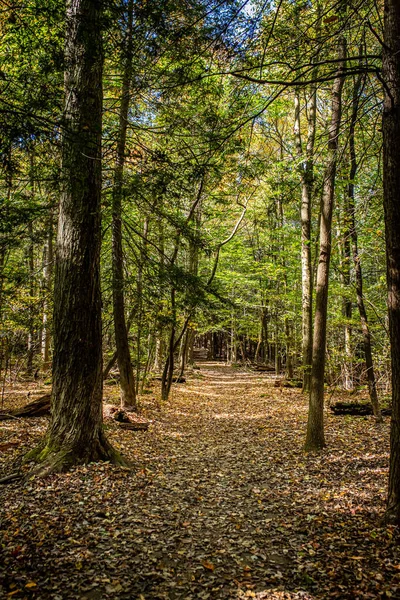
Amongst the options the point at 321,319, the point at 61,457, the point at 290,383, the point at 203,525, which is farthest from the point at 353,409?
the point at 61,457

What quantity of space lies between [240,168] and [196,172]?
7.61ft

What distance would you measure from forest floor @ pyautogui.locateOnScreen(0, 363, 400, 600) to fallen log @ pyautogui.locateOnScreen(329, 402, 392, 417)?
2.33 meters

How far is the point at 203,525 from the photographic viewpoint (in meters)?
4.42

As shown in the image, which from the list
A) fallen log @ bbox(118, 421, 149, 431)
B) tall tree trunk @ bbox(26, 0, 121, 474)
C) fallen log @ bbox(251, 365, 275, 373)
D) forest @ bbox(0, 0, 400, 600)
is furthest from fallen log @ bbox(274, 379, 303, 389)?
tall tree trunk @ bbox(26, 0, 121, 474)

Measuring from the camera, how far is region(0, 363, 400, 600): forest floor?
126 inches

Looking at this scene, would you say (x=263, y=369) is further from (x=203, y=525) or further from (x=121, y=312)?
(x=203, y=525)

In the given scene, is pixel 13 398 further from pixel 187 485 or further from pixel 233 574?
pixel 233 574

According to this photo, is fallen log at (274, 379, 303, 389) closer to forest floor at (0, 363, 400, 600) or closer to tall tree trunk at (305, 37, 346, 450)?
forest floor at (0, 363, 400, 600)

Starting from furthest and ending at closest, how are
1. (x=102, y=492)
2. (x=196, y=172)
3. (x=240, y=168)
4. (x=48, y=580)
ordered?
(x=240, y=168), (x=196, y=172), (x=102, y=492), (x=48, y=580)

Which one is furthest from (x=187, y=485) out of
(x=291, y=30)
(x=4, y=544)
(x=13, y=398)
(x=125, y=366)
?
(x=13, y=398)

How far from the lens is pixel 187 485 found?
18.7 feet

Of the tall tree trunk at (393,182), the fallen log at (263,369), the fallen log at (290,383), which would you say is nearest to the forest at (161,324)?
the tall tree trunk at (393,182)

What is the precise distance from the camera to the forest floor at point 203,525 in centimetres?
320

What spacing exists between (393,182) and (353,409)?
7.79m
